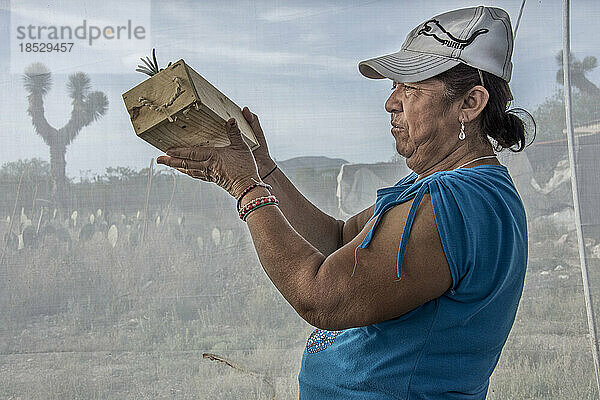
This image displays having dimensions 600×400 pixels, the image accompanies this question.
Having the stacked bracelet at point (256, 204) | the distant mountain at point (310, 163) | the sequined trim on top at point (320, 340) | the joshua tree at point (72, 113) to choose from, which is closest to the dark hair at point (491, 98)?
Result: the stacked bracelet at point (256, 204)

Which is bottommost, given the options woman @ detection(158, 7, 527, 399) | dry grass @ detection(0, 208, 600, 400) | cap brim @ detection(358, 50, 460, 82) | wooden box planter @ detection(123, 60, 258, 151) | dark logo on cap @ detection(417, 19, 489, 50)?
dry grass @ detection(0, 208, 600, 400)

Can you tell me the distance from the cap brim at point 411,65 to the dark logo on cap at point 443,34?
3cm

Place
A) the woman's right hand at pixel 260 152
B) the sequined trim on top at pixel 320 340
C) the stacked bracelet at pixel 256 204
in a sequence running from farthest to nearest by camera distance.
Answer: the woman's right hand at pixel 260 152 → the sequined trim on top at pixel 320 340 → the stacked bracelet at pixel 256 204

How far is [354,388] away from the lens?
3.36ft

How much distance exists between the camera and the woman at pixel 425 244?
2.92ft

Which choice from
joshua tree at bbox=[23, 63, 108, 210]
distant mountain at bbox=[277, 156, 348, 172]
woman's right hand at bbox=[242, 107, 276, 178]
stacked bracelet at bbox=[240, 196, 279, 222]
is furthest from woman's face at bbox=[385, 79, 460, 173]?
joshua tree at bbox=[23, 63, 108, 210]

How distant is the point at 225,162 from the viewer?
1.05m

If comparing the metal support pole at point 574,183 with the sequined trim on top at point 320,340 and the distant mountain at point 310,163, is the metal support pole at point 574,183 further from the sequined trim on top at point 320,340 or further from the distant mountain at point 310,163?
the sequined trim on top at point 320,340

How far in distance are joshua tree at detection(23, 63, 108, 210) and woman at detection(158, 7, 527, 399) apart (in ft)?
2.99

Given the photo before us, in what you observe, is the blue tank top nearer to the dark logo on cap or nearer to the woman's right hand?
the dark logo on cap

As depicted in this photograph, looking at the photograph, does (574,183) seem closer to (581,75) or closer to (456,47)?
(581,75)

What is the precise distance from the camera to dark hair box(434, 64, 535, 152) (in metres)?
1.01

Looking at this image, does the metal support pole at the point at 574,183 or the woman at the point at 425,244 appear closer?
the woman at the point at 425,244

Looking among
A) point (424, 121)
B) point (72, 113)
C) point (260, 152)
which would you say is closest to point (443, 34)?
point (424, 121)
